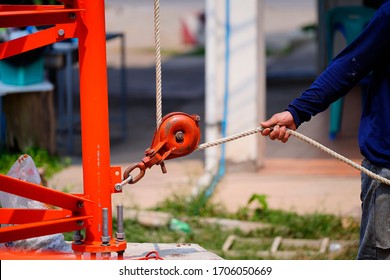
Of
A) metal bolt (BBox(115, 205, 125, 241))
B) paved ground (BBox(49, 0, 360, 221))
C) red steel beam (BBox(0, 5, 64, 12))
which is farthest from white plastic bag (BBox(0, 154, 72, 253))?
paved ground (BBox(49, 0, 360, 221))

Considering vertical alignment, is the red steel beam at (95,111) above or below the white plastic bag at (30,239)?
above

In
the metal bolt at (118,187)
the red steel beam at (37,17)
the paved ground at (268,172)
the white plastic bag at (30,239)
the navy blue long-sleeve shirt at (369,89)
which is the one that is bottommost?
the paved ground at (268,172)

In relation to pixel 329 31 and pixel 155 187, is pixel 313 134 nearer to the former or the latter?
pixel 329 31

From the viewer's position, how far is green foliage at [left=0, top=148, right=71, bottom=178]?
26.1 feet

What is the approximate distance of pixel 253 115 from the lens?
7.87 meters

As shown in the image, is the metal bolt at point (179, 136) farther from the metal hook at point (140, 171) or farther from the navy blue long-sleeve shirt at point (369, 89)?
the navy blue long-sleeve shirt at point (369, 89)

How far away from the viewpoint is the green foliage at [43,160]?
26.1 feet

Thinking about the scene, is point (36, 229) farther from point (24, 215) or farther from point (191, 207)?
point (191, 207)

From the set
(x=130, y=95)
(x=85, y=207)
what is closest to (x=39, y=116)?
(x=130, y=95)

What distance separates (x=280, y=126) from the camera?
3.64m

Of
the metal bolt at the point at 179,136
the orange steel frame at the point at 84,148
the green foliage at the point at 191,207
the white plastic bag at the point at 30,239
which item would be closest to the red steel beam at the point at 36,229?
the orange steel frame at the point at 84,148

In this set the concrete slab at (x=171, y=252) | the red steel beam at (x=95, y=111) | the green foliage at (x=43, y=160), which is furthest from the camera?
the green foliage at (x=43, y=160)

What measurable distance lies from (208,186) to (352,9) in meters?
3.11

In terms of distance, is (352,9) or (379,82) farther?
(352,9)
